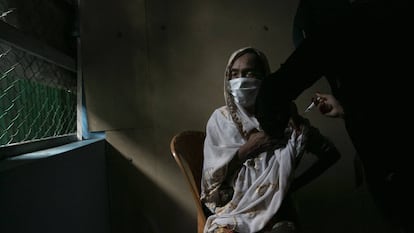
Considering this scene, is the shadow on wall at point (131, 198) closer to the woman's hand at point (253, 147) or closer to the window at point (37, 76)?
the window at point (37, 76)

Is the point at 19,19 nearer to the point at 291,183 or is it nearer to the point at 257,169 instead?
the point at 257,169

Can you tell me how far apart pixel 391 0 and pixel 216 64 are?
1.25m

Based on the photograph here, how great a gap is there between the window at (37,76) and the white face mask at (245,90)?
0.80 m

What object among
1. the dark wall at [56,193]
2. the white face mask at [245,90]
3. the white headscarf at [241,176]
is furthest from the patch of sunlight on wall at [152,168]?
the white face mask at [245,90]

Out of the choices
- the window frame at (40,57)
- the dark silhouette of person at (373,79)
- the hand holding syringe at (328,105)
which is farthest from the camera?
the window frame at (40,57)

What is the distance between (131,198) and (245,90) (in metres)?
0.95

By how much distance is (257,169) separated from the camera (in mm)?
1217

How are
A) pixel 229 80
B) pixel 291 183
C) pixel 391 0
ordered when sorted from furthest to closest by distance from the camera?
1. pixel 229 80
2. pixel 291 183
3. pixel 391 0

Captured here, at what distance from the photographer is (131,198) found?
5.90ft

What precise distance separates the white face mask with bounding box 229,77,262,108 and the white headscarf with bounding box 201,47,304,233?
0.03 m

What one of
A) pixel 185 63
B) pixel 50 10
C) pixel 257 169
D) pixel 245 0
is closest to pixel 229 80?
pixel 257 169

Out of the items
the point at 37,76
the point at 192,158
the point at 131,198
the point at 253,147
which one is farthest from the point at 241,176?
the point at 37,76

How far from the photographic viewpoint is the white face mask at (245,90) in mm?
1270

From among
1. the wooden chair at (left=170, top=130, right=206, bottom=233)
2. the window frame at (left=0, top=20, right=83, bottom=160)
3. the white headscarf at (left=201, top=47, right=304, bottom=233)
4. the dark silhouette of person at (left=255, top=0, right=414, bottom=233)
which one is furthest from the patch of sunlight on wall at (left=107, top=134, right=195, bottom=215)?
the dark silhouette of person at (left=255, top=0, right=414, bottom=233)
